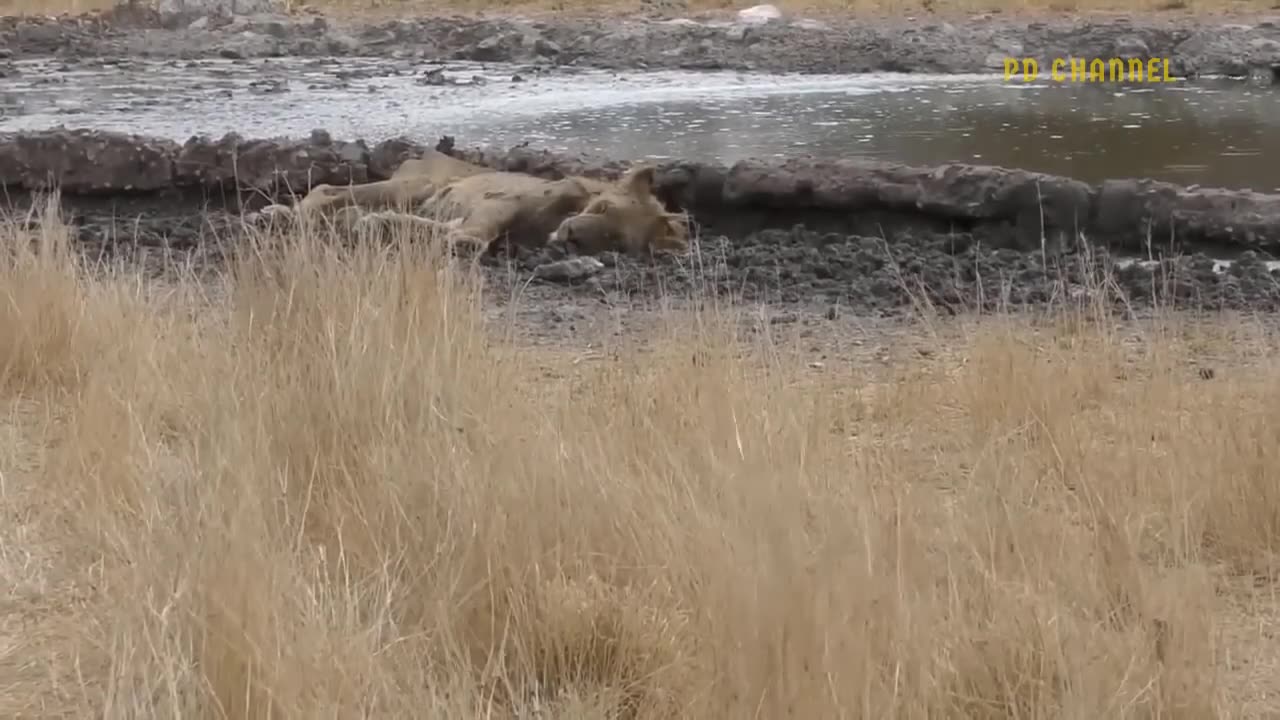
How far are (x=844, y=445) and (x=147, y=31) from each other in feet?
86.3

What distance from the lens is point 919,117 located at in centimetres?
1510

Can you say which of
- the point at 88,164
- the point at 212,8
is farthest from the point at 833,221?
the point at 212,8

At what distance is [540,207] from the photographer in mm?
7941

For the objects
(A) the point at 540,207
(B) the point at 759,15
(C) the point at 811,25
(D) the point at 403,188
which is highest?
(B) the point at 759,15

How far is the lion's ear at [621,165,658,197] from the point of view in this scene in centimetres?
782

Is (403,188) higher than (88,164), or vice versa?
(88,164)

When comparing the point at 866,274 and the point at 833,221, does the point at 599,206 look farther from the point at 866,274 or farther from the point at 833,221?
the point at 866,274

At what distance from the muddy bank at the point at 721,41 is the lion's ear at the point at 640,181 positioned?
14.0 metres

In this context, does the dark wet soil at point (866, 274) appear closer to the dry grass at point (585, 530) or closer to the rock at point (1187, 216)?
the rock at point (1187, 216)

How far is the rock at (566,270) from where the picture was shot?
7363mm

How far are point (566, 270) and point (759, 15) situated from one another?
1971 cm

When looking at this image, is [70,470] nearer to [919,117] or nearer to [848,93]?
[919,117]

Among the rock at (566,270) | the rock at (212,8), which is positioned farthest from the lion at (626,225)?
the rock at (212,8)

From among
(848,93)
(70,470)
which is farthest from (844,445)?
(848,93)
